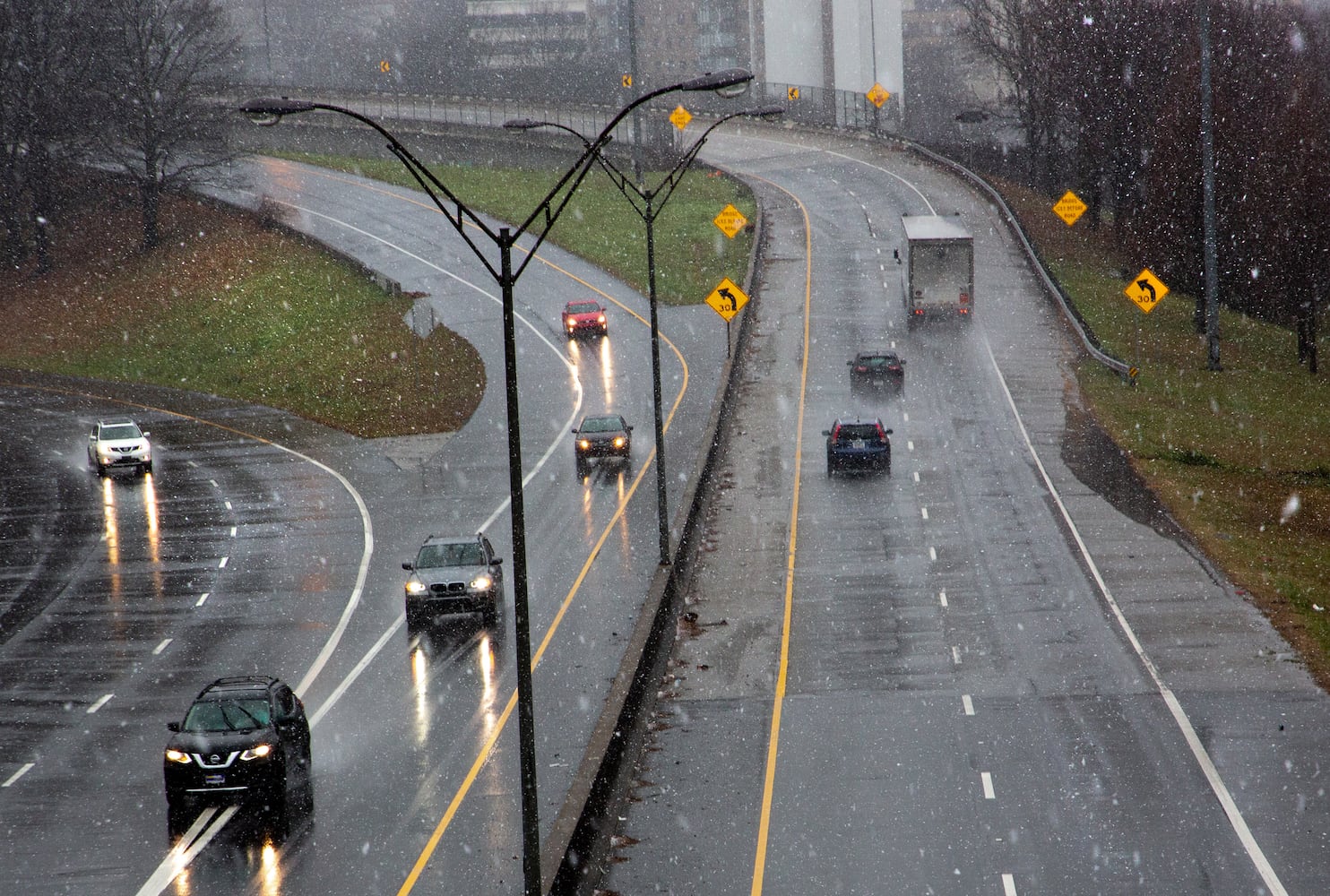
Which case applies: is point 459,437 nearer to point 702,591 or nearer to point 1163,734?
point 702,591

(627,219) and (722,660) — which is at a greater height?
(627,219)

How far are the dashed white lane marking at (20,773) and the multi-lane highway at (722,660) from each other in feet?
0.23

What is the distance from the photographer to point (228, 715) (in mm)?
19391

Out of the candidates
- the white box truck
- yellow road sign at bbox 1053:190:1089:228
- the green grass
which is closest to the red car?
the green grass

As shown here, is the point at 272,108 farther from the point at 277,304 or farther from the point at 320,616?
the point at 277,304

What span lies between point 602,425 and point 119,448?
14.8 meters

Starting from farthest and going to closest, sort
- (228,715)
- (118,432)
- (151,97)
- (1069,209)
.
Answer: (151,97)
(1069,209)
(118,432)
(228,715)

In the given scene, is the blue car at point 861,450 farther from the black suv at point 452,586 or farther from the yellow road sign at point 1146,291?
the black suv at point 452,586

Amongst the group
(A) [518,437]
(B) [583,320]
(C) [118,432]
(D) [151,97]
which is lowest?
(C) [118,432]

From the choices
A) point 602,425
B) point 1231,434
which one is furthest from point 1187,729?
point 1231,434

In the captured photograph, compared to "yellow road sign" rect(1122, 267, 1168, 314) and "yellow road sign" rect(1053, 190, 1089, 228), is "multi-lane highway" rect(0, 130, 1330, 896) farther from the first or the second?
"yellow road sign" rect(1053, 190, 1089, 228)

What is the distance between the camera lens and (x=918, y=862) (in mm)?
17547

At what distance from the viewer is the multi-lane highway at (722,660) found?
704 inches

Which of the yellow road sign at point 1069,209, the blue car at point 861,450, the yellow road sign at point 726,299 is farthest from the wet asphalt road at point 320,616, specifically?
the yellow road sign at point 1069,209
